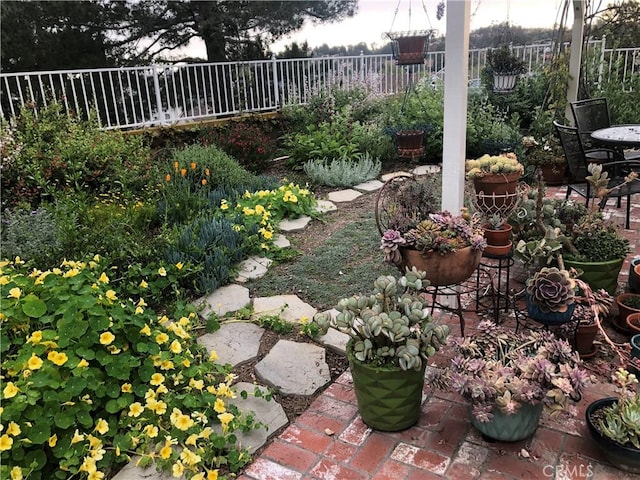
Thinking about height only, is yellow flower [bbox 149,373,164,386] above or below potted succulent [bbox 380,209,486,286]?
below

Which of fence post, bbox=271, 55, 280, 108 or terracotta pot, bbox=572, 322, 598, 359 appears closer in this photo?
terracotta pot, bbox=572, 322, 598, 359

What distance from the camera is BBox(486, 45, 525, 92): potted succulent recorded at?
7.04 meters

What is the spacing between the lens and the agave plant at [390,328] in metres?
2.01

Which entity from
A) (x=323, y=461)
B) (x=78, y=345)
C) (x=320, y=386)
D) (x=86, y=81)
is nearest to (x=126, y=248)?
(x=78, y=345)

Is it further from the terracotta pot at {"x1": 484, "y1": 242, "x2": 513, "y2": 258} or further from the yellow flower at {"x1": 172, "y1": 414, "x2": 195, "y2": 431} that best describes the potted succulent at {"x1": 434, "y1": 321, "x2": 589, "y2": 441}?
the yellow flower at {"x1": 172, "y1": 414, "x2": 195, "y2": 431}

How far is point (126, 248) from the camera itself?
3293 millimetres

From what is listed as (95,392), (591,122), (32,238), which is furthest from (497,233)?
(591,122)

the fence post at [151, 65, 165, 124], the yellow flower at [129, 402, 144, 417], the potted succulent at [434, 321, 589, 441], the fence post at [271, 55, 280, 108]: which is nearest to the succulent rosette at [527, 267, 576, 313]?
the potted succulent at [434, 321, 589, 441]

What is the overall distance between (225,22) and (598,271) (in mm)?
7639

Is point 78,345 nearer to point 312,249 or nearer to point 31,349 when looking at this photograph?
point 31,349

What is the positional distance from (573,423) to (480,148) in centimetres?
481

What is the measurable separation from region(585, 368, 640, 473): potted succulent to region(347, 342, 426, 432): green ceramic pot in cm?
68

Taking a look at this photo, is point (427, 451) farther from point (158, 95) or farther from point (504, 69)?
point (504, 69)

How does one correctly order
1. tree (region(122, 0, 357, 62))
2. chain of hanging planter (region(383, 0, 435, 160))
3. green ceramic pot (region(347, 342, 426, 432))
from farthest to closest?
tree (region(122, 0, 357, 62))
chain of hanging planter (region(383, 0, 435, 160))
green ceramic pot (region(347, 342, 426, 432))
